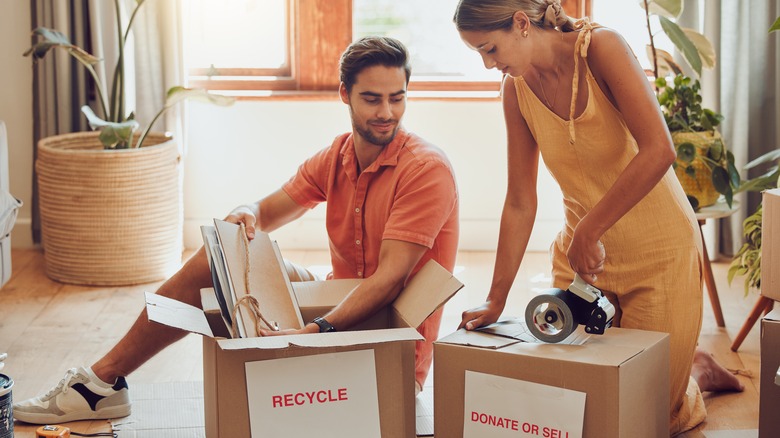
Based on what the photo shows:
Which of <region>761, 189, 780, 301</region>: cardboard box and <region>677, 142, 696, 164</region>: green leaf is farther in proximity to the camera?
<region>677, 142, 696, 164</region>: green leaf

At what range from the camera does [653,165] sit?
5.97 ft

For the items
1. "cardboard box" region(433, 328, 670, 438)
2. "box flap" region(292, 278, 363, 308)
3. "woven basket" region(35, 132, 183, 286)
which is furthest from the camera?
"woven basket" region(35, 132, 183, 286)

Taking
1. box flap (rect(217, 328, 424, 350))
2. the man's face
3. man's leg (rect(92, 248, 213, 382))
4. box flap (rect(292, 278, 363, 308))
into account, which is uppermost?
the man's face

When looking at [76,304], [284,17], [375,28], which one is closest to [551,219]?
[375,28]

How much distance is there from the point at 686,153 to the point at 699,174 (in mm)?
86

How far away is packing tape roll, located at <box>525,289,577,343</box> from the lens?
1755mm

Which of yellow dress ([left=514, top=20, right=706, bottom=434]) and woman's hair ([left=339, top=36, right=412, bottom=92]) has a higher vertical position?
woman's hair ([left=339, top=36, right=412, bottom=92])

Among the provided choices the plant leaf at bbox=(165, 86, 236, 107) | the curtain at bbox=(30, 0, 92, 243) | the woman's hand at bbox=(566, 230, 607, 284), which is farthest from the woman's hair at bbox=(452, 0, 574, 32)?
the curtain at bbox=(30, 0, 92, 243)

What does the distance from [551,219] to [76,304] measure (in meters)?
1.93

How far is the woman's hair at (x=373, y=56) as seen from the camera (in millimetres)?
2188

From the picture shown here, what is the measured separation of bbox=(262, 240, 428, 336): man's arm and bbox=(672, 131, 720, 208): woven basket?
131cm

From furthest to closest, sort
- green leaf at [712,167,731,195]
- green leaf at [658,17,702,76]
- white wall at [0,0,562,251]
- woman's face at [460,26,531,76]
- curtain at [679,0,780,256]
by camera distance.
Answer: white wall at [0,0,562,251], curtain at [679,0,780,256], green leaf at [658,17,702,76], green leaf at [712,167,731,195], woman's face at [460,26,531,76]

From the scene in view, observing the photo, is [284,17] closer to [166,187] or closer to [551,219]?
[166,187]

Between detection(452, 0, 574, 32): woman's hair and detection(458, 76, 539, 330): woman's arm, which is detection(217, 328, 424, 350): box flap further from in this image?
detection(452, 0, 574, 32): woman's hair
